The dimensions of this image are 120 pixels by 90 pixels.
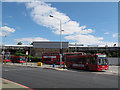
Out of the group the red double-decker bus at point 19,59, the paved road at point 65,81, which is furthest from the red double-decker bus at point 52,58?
the paved road at point 65,81

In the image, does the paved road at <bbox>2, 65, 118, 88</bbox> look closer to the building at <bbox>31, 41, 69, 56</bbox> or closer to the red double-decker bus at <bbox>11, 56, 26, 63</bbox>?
the red double-decker bus at <bbox>11, 56, 26, 63</bbox>

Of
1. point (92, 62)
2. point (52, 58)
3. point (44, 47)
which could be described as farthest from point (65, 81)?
point (44, 47)

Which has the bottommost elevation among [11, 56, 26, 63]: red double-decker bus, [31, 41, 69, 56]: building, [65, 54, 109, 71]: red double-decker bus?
[11, 56, 26, 63]: red double-decker bus

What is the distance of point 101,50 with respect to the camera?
262 feet

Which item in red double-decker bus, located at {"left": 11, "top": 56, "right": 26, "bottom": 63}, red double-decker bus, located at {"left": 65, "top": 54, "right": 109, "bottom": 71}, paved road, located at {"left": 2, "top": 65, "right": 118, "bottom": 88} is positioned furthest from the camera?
red double-decker bus, located at {"left": 11, "top": 56, "right": 26, "bottom": 63}

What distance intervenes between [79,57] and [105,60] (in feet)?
18.8

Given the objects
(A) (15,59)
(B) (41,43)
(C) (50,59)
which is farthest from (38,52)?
(C) (50,59)

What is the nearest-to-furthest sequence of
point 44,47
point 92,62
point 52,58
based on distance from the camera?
point 92,62, point 52,58, point 44,47

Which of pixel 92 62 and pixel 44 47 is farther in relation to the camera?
pixel 44 47

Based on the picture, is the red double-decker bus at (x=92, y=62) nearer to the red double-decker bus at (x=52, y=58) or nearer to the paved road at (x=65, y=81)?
the paved road at (x=65, y=81)

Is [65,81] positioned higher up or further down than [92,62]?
further down

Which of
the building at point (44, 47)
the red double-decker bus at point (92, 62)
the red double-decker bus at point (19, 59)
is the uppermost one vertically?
the building at point (44, 47)

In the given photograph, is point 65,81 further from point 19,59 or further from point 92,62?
point 19,59

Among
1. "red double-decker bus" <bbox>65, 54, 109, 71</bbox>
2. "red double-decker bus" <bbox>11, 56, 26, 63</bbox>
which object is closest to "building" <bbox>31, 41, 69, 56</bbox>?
"red double-decker bus" <bbox>11, 56, 26, 63</bbox>
